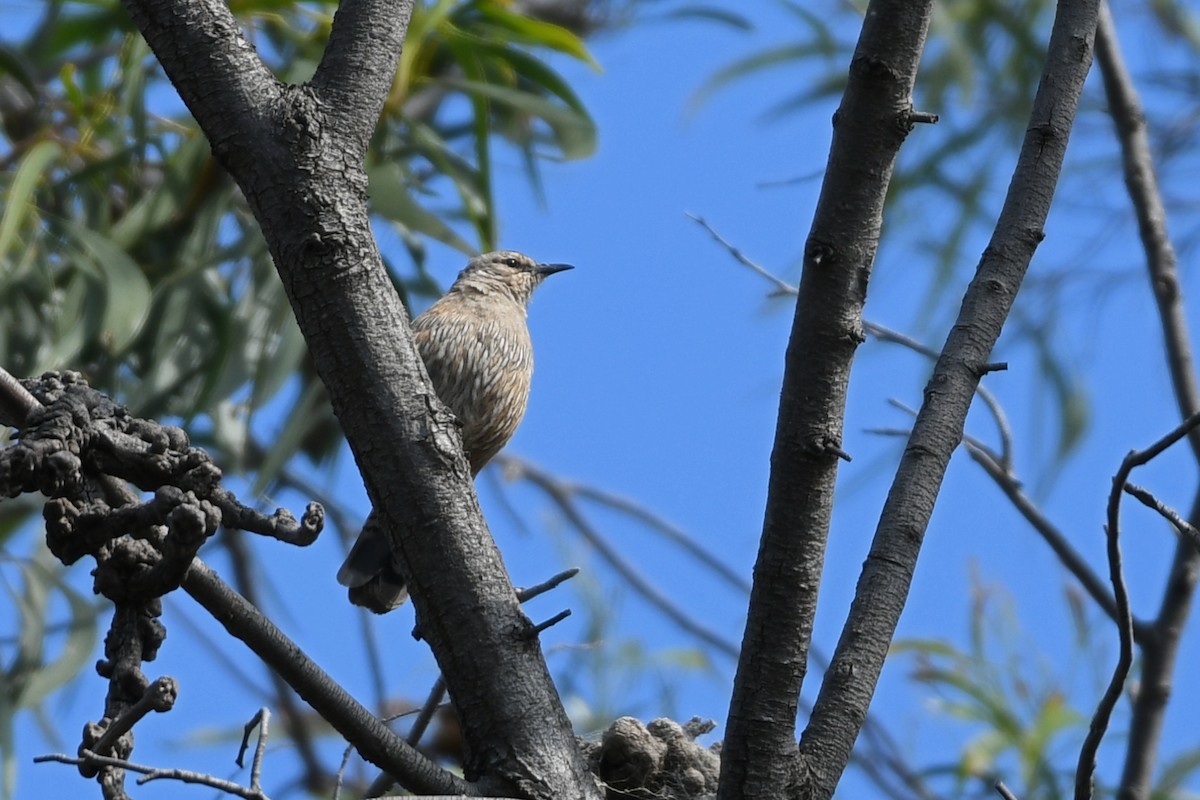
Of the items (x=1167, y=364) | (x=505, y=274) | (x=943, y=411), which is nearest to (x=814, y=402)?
(x=943, y=411)

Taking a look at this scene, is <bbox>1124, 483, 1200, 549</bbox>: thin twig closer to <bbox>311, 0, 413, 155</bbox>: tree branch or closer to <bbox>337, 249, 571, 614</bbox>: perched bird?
<bbox>311, 0, 413, 155</bbox>: tree branch

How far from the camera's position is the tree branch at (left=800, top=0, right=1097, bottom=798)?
6.31ft

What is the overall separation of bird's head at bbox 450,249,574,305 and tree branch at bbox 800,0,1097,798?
269 centimetres

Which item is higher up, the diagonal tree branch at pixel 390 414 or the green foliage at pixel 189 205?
the green foliage at pixel 189 205

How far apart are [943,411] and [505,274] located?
297 cm

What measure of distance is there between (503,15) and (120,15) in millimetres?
1278

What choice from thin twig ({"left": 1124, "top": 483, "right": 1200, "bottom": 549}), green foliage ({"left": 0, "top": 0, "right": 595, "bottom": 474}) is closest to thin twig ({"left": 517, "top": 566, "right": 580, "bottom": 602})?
thin twig ({"left": 1124, "top": 483, "right": 1200, "bottom": 549})

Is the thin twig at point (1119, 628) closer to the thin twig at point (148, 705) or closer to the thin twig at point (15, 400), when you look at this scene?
the thin twig at point (148, 705)

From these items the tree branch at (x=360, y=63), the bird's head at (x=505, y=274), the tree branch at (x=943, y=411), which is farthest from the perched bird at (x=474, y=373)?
the tree branch at (x=943, y=411)

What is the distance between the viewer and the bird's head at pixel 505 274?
4773 millimetres

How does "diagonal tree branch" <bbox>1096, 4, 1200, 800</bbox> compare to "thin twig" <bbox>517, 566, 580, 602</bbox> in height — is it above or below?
above

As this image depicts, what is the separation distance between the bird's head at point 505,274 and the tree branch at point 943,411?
2.69 m

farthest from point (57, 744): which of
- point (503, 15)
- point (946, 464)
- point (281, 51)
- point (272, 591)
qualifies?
point (946, 464)

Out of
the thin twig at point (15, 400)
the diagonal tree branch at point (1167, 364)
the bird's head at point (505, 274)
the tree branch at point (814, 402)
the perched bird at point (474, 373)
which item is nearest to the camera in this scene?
the thin twig at point (15, 400)
